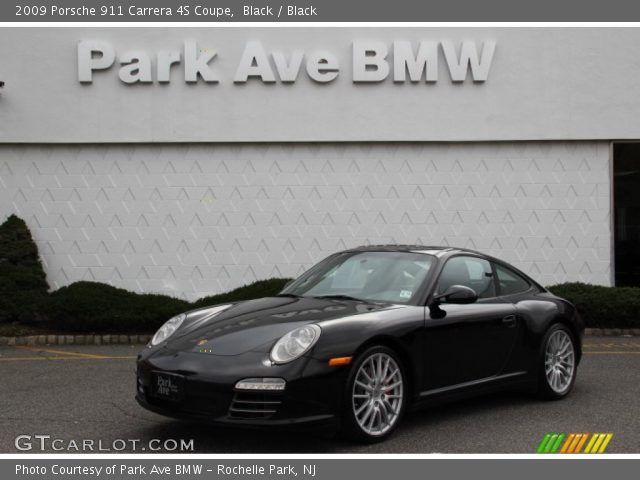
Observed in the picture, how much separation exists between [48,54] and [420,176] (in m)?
7.10

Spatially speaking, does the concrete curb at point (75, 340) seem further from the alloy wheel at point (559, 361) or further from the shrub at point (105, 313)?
the alloy wheel at point (559, 361)

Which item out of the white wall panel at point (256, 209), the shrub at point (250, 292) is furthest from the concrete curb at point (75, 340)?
the white wall panel at point (256, 209)

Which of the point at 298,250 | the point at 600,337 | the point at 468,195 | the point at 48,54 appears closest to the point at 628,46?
the point at 468,195

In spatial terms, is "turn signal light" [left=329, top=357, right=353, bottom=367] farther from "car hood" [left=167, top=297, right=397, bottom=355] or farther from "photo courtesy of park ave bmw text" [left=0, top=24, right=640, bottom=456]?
"photo courtesy of park ave bmw text" [left=0, top=24, right=640, bottom=456]

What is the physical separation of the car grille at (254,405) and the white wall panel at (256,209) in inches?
371

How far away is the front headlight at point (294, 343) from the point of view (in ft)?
18.1

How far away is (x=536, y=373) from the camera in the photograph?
7.30 metres

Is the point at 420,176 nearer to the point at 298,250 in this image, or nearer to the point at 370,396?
the point at 298,250

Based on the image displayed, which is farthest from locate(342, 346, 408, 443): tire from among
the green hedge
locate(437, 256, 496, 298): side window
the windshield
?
the green hedge

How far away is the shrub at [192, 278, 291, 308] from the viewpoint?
520 inches

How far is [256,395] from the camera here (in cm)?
536

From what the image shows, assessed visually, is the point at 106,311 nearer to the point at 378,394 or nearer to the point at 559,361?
the point at 559,361

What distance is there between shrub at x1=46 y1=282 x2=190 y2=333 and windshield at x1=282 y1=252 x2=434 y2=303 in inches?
225

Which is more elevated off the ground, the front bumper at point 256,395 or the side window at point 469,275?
the side window at point 469,275
